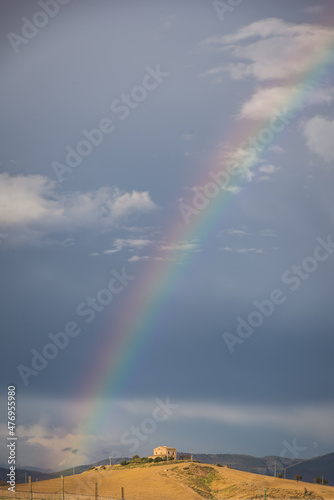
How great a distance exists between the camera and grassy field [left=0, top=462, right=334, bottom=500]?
108m

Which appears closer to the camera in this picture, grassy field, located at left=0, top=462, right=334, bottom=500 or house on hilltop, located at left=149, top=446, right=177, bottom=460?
grassy field, located at left=0, top=462, right=334, bottom=500

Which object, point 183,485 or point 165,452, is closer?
point 183,485

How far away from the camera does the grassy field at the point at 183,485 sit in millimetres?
108363

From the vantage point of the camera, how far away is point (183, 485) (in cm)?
11944

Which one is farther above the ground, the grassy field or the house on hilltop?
the house on hilltop

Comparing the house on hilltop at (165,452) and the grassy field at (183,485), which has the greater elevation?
the house on hilltop at (165,452)

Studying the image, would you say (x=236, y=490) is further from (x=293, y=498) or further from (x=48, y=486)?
(x=48, y=486)

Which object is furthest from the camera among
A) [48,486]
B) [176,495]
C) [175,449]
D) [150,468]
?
[175,449]

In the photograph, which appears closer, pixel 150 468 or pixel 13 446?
pixel 13 446

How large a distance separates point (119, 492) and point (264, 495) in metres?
30.0

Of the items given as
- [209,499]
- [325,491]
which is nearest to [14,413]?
[209,499]

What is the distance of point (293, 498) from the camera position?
341 ft

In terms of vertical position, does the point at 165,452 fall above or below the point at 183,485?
above

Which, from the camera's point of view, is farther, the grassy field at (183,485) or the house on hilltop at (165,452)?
the house on hilltop at (165,452)
